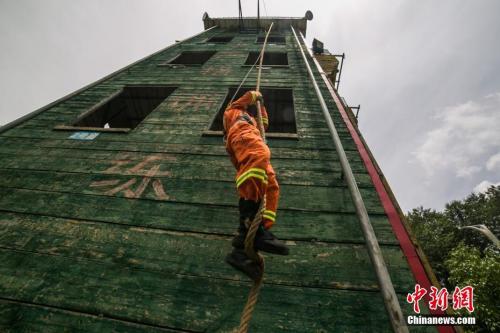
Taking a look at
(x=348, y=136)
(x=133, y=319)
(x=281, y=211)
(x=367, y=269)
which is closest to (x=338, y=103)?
(x=348, y=136)

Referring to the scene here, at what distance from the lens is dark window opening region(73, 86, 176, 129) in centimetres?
571

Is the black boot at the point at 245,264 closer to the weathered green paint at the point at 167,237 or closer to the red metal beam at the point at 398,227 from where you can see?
the weathered green paint at the point at 167,237

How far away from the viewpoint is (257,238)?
1507mm

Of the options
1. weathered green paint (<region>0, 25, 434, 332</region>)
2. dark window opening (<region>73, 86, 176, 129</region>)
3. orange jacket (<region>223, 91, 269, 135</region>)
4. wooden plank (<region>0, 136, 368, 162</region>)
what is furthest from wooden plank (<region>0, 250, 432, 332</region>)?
dark window opening (<region>73, 86, 176, 129</region>)

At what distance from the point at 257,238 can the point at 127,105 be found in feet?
20.5

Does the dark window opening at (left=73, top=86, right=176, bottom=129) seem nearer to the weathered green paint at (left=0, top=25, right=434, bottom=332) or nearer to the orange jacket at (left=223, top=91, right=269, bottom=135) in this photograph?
the weathered green paint at (left=0, top=25, right=434, bottom=332)

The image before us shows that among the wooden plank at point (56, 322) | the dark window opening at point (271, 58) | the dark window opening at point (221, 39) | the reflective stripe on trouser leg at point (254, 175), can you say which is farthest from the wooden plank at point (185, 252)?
the dark window opening at point (221, 39)

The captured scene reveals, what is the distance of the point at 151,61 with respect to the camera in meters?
7.30

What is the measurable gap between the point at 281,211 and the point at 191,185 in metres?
1.07

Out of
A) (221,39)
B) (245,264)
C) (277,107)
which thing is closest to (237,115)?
(245,264)

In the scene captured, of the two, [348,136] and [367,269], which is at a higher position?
[348,136]

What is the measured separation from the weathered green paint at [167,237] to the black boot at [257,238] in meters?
0.49

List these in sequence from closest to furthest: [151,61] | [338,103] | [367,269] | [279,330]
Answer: [279,330], [367,269], [338,103], [151,61]

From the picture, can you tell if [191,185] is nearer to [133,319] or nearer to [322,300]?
[133,319]
